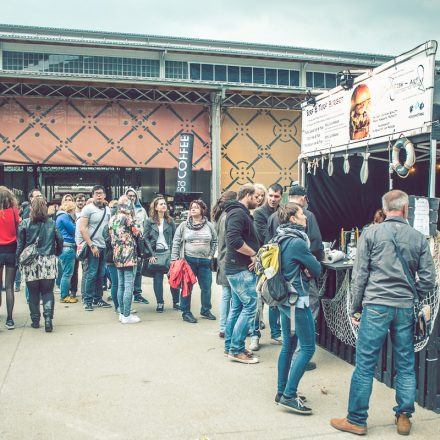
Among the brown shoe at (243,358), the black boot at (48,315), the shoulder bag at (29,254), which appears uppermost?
the shoulder bag at (29,254)

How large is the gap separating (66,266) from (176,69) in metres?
12.3

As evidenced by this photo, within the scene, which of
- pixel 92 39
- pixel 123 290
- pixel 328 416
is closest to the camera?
pixel 328 416

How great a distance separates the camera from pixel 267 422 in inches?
156

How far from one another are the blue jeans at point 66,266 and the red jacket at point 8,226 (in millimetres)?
1643

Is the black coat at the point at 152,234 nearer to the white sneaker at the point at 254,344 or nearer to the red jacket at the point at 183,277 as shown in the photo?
the red jacket at the point at 183,277

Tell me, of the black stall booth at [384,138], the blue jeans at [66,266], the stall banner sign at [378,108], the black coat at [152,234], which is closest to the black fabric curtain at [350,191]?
the black stall booth at [384,138]

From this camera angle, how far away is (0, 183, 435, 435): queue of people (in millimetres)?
3750

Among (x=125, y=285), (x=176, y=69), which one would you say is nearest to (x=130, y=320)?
(x=125, y=285)

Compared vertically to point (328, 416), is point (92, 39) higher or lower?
higher

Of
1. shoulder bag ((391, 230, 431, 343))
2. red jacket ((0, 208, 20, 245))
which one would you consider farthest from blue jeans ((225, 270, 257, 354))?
red jacket ((0, 208, 20, 245))

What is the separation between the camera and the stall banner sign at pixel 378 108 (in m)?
5.33

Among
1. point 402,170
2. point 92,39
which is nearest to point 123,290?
point 402,170

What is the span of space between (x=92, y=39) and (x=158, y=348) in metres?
16.7

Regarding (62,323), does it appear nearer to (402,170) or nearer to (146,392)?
(146,392)
